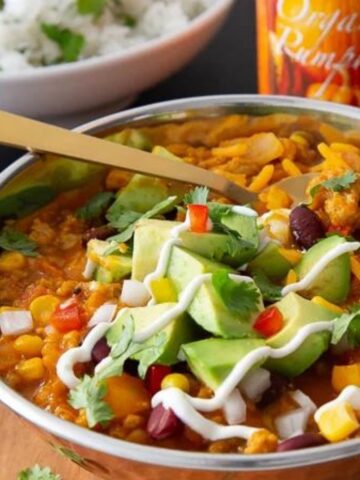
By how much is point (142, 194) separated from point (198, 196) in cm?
20

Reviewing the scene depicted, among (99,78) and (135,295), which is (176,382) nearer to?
(135,295)

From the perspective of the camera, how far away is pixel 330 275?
1.78m

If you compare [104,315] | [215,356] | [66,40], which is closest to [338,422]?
[215,356]

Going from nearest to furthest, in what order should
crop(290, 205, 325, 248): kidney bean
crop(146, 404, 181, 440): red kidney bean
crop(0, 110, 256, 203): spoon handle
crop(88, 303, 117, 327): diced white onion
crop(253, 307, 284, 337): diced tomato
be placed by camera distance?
crop(146, 404, 181, 440): red kidney bean → crop(253, 307, 284, 337): diced tomato → crop(88, 303, 117, 327): diced white onion → crop(290, 205, 325, 248): kidney bean → crop(0, 110, 256, 203): spoon handle

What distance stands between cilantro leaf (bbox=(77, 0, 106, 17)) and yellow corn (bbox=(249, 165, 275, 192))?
2.70 feet

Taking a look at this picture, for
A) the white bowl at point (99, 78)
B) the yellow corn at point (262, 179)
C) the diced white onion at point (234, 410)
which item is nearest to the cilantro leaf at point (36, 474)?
the diced white onion at point (234, 410)

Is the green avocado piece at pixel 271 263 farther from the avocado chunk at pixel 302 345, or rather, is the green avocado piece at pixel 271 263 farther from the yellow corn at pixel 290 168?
the yellow corn at pixel 290 168

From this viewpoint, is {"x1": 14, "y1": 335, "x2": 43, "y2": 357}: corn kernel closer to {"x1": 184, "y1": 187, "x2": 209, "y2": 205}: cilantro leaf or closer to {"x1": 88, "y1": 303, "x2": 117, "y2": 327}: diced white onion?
{"x1": 88, "y1": 303, "x2": 117, "y2": 327}: diced white onion

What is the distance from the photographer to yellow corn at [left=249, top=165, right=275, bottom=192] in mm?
2107

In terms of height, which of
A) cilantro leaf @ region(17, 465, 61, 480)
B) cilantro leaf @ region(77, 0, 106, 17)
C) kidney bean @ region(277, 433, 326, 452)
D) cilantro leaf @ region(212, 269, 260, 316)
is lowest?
cilantro leaf @ region(17, 465, 61, 480)

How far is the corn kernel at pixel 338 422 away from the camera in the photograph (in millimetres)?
1529

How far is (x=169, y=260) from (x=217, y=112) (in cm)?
55

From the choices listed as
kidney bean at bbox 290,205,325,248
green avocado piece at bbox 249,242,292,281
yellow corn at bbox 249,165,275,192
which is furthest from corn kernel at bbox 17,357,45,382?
yellow corn at bbox 249,165,275,192

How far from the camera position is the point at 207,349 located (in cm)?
159
